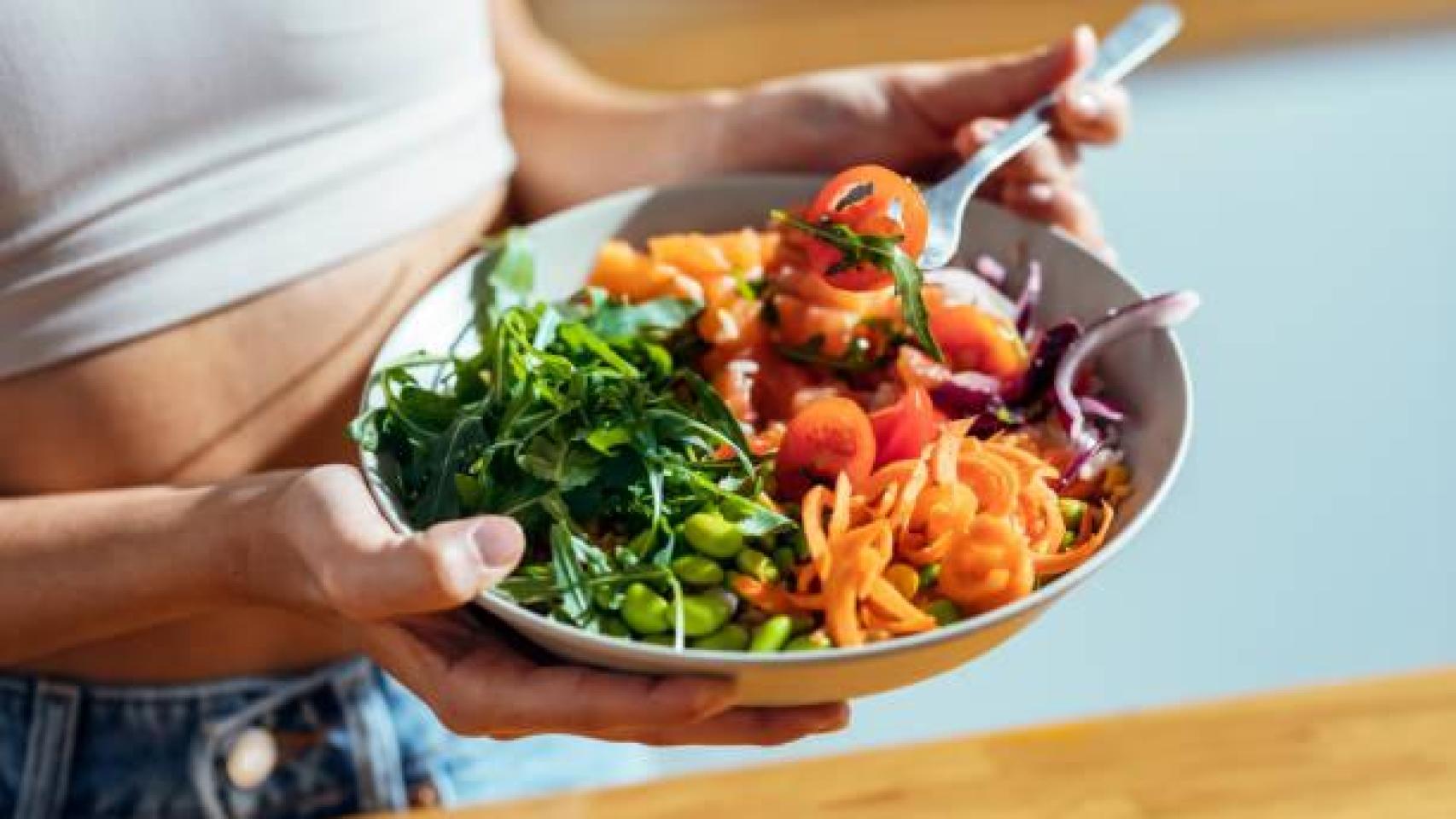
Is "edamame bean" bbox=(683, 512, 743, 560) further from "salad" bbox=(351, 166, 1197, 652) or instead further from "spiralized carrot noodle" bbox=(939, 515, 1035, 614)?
"spiralized carrot noodle" bbox=(939, 515, 1035, 614)

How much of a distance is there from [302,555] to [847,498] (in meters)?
0.36

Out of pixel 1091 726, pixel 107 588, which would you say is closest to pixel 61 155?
pixel 107 588

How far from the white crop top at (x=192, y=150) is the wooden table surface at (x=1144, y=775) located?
479 mm

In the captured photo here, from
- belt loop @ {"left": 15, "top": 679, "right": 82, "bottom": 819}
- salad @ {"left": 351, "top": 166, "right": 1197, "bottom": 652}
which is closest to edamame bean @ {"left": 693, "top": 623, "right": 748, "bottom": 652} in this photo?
salad @ {"left": 351, "top": 166, "right": 1197, "bottom": 652}

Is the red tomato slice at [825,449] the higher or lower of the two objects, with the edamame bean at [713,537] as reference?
higher

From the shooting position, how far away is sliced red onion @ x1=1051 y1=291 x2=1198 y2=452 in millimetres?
1212

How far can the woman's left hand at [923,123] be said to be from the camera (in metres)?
1.46

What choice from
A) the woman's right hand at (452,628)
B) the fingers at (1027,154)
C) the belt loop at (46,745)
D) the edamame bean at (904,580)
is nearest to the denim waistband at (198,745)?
the belt loop at (46,745)

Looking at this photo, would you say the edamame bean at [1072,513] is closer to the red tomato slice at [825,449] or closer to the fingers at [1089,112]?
the red tomato slice at [825,449]

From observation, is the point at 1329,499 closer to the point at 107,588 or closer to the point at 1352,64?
the point at 1352,64

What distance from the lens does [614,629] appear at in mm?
1049

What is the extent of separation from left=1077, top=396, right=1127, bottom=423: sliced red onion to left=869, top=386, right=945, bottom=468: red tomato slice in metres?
0.13

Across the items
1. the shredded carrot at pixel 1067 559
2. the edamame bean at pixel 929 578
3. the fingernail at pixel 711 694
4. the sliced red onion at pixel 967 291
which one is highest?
the sliced red onion at pixel 967 291

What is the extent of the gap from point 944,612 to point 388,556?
14.1 inches
